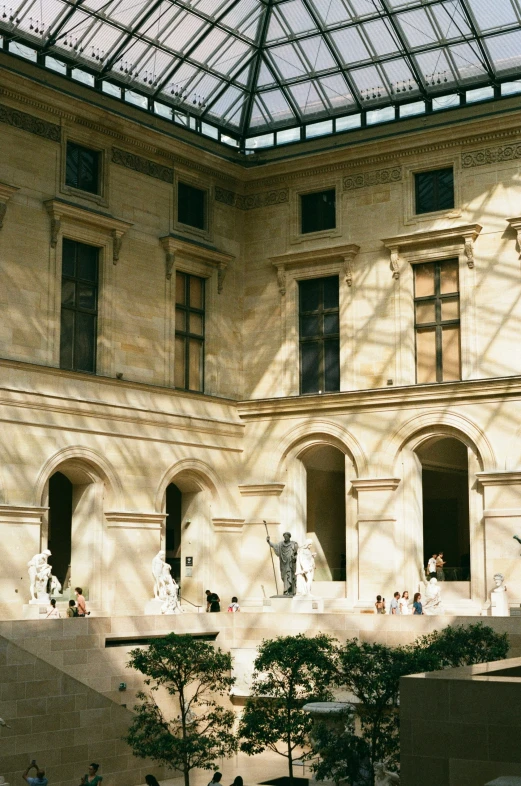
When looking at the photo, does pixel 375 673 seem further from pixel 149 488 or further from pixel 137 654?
pixel 149 488

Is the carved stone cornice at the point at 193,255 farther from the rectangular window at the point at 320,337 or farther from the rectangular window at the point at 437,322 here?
the rectangular window at the point at 437,322

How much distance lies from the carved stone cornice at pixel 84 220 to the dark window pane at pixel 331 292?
7534mm

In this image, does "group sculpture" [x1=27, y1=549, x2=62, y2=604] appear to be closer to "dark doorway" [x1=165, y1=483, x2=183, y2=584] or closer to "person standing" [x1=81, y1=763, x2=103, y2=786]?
"person standing" [x1=81, y1=763, x2=103, y2=786]

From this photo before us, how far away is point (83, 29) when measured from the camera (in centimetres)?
3631

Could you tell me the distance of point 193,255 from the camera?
40.1m

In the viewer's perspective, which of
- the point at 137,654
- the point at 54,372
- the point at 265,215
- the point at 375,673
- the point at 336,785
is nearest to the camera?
the point at 336,785

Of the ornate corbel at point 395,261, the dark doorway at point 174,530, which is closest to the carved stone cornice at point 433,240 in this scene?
the ornate corbel at point 395,261

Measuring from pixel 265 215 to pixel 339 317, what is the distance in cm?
521

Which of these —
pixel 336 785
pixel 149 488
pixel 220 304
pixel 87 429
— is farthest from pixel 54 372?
pixel 336 785

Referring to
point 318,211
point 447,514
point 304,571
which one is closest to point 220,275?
point 318,211

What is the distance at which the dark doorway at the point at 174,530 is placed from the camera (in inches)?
1567

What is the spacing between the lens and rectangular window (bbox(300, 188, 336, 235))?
4106cm

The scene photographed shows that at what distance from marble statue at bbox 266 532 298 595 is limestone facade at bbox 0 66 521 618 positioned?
2397 mm

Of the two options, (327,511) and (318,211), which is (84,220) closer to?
(318,211)
